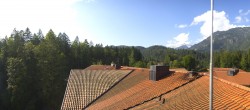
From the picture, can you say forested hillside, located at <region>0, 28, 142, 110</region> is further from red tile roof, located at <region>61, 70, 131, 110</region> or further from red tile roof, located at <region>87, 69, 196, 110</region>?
red tile roof, located at <region>87, 69, 196, 110</region>

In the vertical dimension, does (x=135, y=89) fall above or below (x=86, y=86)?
above

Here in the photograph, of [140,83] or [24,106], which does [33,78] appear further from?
[140,83]

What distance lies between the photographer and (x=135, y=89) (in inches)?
738

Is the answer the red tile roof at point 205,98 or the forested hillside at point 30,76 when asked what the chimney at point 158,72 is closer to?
the red tile roof at point 205,98

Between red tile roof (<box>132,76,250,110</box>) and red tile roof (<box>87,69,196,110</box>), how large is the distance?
2236 mm

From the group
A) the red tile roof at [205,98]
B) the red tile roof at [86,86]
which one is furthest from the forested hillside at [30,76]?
the red tile roof at [205,98]

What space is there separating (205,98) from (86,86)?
14187 mm

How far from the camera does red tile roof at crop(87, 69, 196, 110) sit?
15420 millimetres

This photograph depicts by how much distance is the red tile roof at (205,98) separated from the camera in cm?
926

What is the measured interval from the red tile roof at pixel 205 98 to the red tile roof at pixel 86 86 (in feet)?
29.4

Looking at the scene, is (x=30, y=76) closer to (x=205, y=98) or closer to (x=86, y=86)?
(x=86, y=86)

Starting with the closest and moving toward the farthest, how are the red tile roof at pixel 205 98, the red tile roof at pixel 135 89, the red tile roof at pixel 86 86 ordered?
the red tile roof at pixel 205 98 < the red tile roof at pixel 135 89 < the red tile roof at pixel 86 86

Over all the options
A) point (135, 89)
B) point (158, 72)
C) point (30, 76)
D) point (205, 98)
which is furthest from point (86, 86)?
point (30, 76)

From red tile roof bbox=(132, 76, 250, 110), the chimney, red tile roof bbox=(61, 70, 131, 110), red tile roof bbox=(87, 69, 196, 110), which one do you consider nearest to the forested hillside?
red tile roof bbox=(61, 70, 131, 110)
